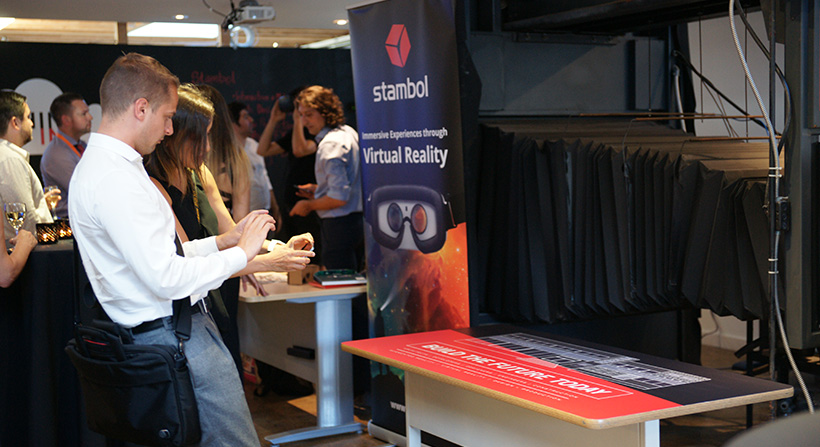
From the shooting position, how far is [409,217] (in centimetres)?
371

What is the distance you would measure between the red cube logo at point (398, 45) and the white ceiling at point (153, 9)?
3.84 meters

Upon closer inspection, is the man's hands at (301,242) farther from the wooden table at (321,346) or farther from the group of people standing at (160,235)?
the wooden table at (321,346)

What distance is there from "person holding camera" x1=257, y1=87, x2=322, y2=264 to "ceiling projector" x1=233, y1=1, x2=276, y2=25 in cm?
62

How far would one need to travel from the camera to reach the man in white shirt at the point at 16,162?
14.7 ft

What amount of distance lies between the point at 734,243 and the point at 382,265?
5.35 ft

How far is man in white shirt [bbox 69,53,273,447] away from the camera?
78.1 inches

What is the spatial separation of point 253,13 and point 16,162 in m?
2.73

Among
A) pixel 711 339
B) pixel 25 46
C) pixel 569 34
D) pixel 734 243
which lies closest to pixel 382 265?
pixel 569 34

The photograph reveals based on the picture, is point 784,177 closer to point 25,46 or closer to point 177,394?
point 177,394

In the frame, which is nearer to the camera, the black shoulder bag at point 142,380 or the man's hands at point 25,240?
the black shoulder bag at point 142,380

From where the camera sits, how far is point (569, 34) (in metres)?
3.84

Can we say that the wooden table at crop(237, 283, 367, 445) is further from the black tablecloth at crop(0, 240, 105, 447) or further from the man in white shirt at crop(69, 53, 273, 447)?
the man in white shirt at crop(69, 53, 273, 447)

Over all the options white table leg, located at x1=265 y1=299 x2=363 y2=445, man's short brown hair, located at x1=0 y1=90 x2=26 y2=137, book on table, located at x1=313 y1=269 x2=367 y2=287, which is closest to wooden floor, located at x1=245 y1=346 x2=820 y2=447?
white table leg, located at x1=265 y1=299 x2=363 y2=445

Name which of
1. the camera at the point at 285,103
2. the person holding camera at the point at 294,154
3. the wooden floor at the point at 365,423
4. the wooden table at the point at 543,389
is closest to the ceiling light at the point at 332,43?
the person holding camera at the point at 294,154
